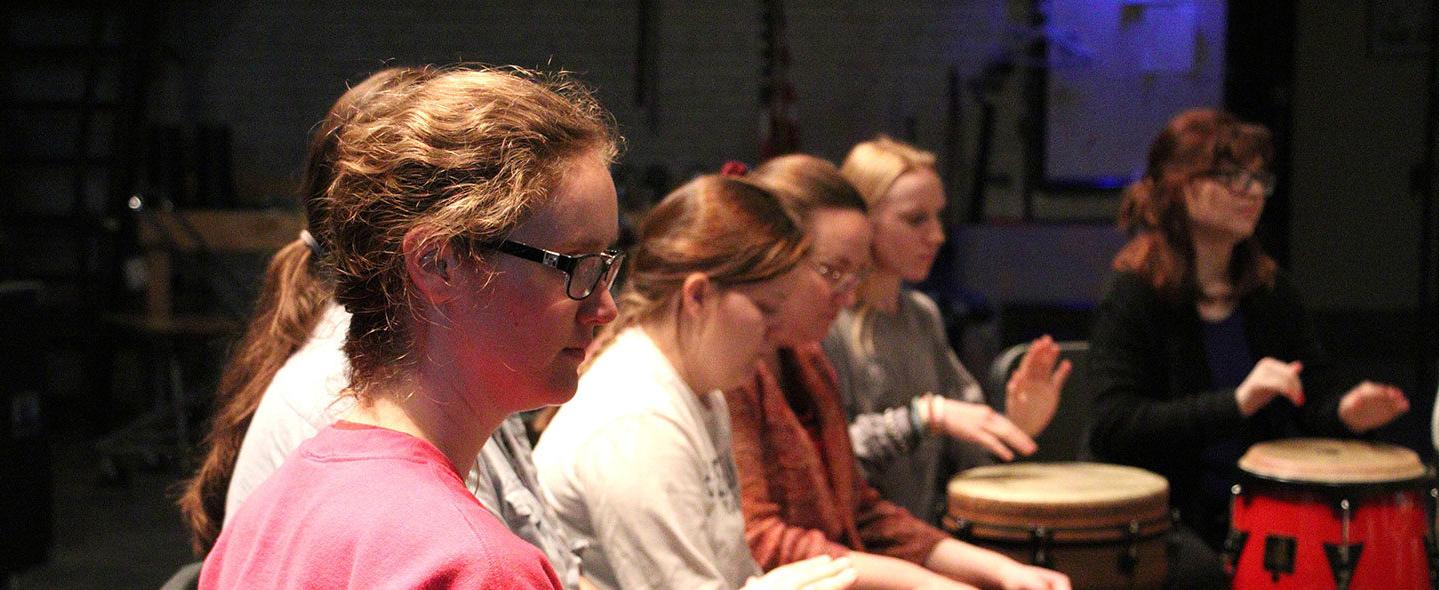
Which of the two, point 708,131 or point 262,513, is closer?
point 262,513

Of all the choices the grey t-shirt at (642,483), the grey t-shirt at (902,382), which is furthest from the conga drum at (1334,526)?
the grey t-shirt at (642,483)

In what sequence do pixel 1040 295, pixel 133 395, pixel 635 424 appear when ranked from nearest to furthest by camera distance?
pixel 635 424 → pixel 1040 295 → pixel 133 395

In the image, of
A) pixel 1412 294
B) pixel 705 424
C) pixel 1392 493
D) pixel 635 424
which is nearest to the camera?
pixel 635 424

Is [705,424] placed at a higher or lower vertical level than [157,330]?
higher

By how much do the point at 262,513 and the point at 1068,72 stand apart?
253 inches

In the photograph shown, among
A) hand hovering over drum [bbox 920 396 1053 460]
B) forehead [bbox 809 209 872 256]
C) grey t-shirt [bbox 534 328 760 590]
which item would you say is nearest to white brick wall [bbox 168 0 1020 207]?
hand hovering over drum [bbox 920 396 1053 460]

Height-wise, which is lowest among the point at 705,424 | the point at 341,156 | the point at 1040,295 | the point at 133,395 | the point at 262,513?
the point at 133,395

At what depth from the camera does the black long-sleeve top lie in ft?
10.2

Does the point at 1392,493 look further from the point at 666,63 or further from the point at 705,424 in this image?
the point at 666,63

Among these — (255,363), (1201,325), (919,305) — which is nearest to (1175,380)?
(1201,325)

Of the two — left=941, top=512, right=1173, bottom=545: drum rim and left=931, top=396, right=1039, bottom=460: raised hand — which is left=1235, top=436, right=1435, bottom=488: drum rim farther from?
left=931, top=396, right=1039, bottom=460: raised hand

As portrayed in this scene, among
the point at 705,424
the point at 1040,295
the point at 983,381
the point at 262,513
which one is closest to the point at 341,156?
the point at 262,513

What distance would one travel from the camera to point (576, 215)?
111cm

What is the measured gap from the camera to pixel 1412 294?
7.86m
